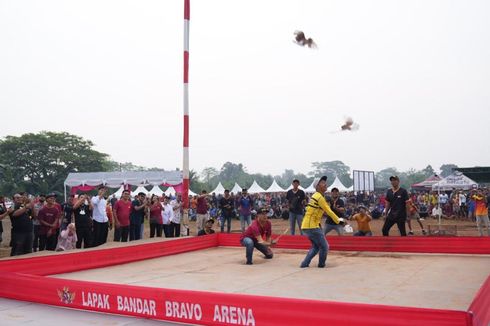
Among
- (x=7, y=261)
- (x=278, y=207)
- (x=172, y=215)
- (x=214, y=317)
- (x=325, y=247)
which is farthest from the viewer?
(x=278, y=207)

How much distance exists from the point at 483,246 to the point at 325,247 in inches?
142

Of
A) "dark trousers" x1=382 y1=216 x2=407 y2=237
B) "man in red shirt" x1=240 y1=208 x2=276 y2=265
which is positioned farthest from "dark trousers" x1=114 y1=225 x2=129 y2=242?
"dark trousers" x1=382 y1=216 x2=407 y2=237

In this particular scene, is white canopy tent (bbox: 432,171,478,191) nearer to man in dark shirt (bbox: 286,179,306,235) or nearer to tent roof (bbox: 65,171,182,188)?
man in dark shirt (bbox: 286,179,306,235)

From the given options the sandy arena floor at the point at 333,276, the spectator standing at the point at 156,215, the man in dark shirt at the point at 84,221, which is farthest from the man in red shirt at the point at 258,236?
the spectator standing at the point at 156,215

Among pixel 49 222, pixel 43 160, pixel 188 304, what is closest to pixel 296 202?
pixel 49 222

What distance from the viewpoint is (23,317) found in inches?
235

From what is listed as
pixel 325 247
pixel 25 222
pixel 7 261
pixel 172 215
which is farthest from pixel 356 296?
pixel 172 215

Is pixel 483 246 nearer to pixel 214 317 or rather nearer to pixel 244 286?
pixel 244 286

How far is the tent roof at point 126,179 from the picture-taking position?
35.4m

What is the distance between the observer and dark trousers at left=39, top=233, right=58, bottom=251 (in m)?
10.9

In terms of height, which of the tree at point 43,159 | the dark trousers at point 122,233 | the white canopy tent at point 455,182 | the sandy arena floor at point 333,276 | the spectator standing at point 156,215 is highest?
the tree at point 43,159

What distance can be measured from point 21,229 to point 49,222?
33.7 inches

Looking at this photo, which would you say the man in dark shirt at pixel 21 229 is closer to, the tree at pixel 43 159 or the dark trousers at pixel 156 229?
the dark trousers at pixel 156 229

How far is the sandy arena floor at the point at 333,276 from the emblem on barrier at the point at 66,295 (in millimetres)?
1553
